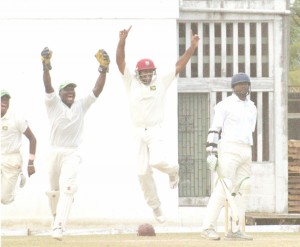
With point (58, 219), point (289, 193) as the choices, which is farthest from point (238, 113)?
point (289, 193)

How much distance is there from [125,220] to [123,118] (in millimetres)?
1904

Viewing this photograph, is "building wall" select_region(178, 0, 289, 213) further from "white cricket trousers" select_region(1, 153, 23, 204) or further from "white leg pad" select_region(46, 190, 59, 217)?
"white leg pad" select_region(46, 190, 59, 217)

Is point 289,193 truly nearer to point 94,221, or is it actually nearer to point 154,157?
point 94,221

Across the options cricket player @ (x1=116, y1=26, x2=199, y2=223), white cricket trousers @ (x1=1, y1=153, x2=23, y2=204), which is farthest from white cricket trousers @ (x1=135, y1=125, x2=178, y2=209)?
white cricket trousers @ (x1=1, y1=153, x2=23, y2=204)

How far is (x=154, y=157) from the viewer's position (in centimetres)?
2042

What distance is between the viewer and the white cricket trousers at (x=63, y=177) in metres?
19.4

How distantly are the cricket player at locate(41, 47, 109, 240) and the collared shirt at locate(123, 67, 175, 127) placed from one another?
64cm

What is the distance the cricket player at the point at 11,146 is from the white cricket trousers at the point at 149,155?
1680 millimetres

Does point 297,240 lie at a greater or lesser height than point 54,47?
lesser

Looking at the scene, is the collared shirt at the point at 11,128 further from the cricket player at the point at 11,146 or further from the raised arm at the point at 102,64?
the raised arm at the point at 102,64

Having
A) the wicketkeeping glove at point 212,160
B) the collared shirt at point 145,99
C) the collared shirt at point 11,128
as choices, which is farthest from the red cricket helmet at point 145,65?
the collared shirt at point 11,128

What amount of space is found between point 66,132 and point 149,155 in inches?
48.3

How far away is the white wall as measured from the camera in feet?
93.3

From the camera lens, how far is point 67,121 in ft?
65.9
